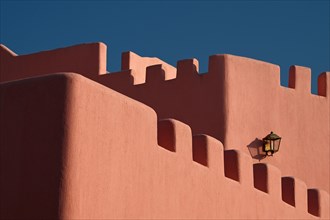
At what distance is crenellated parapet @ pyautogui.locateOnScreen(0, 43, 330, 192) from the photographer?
12328 millimetres

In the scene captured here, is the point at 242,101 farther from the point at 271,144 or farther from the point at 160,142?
the point at 160,142

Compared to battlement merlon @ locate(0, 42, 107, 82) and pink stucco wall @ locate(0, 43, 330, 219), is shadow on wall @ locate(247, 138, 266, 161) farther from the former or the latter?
battlement merlon @ locate(0, 42, 107, 82)

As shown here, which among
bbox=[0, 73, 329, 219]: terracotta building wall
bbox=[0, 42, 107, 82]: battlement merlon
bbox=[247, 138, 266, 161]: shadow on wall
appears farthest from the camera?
bbox=[0, 42, 107, 82]: battlement merlon

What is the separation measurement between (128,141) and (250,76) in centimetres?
562

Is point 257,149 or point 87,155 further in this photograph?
point 257,149

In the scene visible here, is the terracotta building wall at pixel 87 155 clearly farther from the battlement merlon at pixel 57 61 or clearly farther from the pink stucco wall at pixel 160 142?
the battlement merlon at pixel 57 61

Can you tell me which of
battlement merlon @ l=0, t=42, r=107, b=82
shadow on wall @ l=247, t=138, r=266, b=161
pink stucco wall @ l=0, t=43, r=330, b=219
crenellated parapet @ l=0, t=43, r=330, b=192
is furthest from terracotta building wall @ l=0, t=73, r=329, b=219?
battlement merlon @ l=0, t=42, r=107, b=82

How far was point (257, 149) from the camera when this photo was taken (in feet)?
41.0

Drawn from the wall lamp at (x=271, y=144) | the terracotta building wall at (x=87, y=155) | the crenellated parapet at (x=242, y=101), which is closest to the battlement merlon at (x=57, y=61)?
the crenellated parapet at (x=242, y=101)

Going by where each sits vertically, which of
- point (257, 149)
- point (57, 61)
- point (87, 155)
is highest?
point (57, 61)

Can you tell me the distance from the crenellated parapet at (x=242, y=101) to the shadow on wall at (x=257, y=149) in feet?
0.22

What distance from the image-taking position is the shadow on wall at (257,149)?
12.5 metres

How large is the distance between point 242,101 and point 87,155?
6.05 metres

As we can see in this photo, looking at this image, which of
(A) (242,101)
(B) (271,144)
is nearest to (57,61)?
(A) (242,101)
